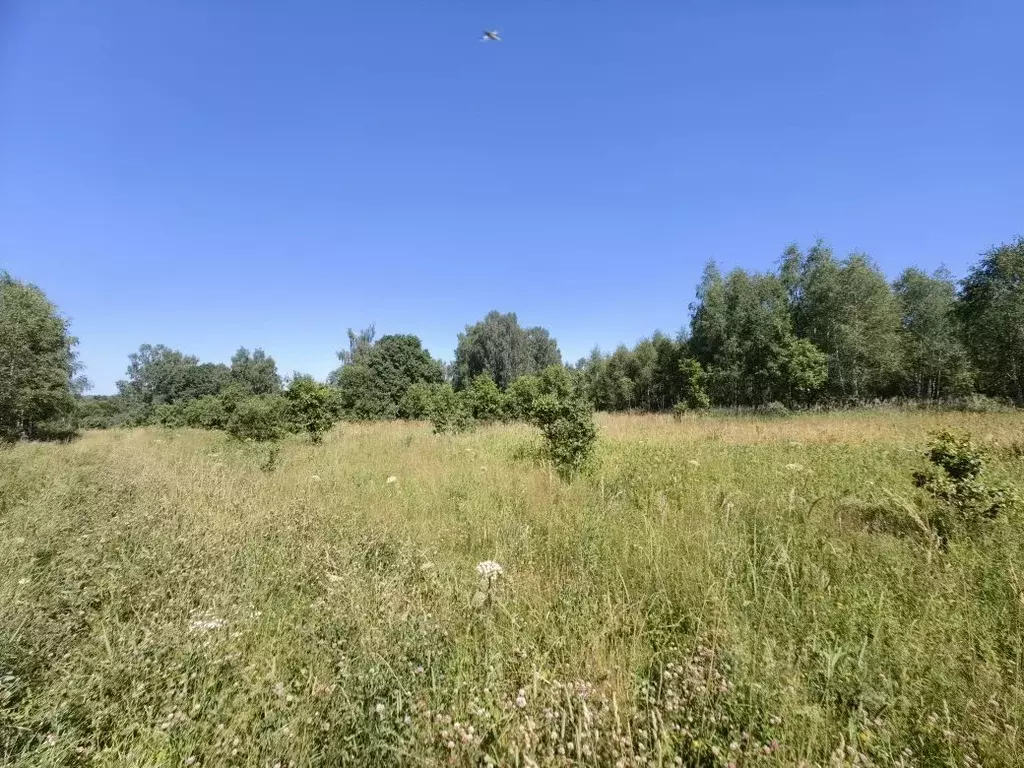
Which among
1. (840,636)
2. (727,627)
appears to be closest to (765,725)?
(727,627)

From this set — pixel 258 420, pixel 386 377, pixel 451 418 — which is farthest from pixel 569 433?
pixel 386 377

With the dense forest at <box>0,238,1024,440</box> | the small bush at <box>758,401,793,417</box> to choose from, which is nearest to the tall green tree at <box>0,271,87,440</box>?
the dense forest at <box>0,238,1024,440</box>

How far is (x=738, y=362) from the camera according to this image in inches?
1059

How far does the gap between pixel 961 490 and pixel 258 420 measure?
48.3 ft

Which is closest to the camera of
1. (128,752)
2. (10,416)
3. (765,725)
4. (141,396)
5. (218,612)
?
(765,725)

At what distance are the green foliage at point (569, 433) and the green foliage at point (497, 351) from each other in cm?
3283

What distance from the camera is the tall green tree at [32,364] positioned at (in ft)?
54.9

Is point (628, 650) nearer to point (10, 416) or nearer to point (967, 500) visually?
point (967, 500)

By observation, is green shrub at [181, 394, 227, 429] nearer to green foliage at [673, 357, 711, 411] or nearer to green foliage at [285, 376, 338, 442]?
green foliage at [285, 376, 338, 442]

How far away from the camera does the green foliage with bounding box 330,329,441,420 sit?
3228 cm

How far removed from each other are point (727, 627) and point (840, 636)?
68cm

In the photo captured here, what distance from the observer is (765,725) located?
1627 mm

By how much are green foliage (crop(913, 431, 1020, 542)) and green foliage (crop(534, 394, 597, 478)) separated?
4.02 meters

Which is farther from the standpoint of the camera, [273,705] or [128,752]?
[273,705]
